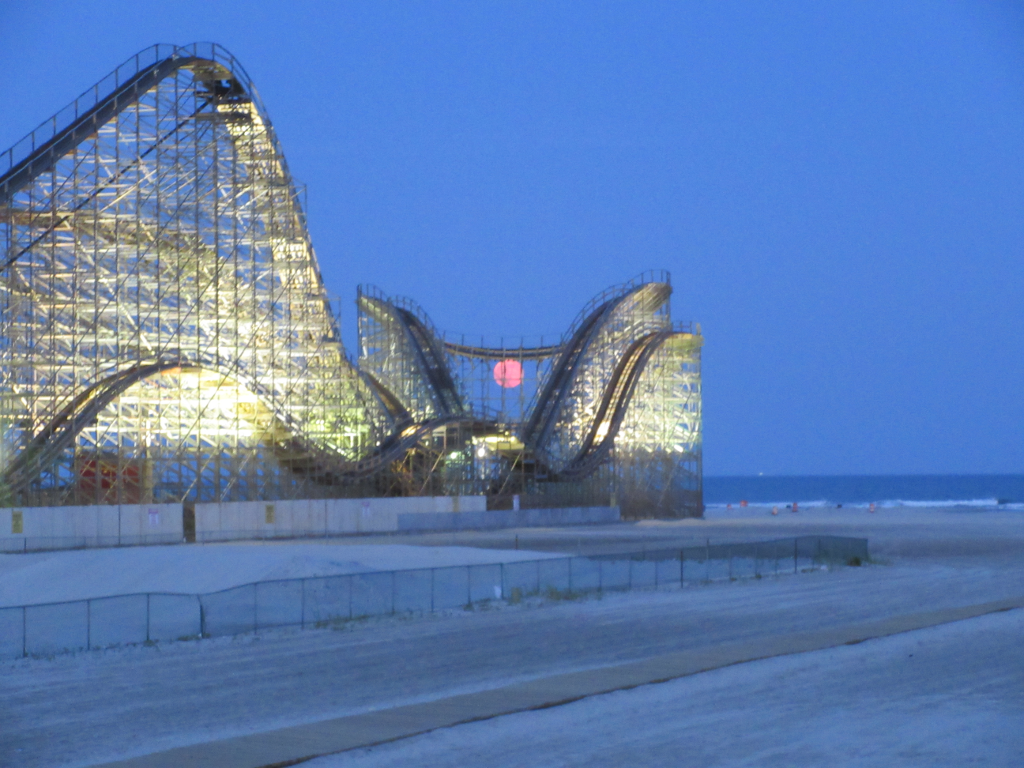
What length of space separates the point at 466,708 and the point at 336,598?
23.4 ft

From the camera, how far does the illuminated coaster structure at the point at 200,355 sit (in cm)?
3438

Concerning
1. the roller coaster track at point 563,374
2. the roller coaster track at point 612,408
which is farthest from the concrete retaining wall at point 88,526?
the roller coaster track at point 612,408

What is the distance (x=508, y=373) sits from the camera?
67.9 m

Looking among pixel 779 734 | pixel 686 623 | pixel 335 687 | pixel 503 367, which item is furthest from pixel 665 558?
pixel 503 367

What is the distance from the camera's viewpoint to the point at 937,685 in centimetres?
1268

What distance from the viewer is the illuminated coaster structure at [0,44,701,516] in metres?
34.4

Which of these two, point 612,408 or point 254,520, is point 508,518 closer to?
point 612,408

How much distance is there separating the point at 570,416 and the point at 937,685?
A: 1573 inches

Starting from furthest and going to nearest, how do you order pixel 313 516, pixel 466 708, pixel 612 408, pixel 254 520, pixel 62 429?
pixel 612 408 → pixel 313 516 → pixel 254 520 → pixel 62 429 → pixel 466 708

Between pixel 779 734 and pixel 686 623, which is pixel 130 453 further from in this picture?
pixel 779 734

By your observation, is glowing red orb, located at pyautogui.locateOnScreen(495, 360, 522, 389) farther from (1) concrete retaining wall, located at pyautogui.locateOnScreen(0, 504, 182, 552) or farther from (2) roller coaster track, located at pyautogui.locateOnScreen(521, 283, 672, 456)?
(1) concrete retaining wall, located at pyautogui.locateOnScreen(0, 504, 182, 552)

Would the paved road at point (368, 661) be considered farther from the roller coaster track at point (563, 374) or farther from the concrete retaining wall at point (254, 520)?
the roller coaster track at point (563, 374)

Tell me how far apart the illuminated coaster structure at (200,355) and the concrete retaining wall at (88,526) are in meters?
1.33

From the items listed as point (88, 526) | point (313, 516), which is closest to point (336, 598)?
point (88, 526)
